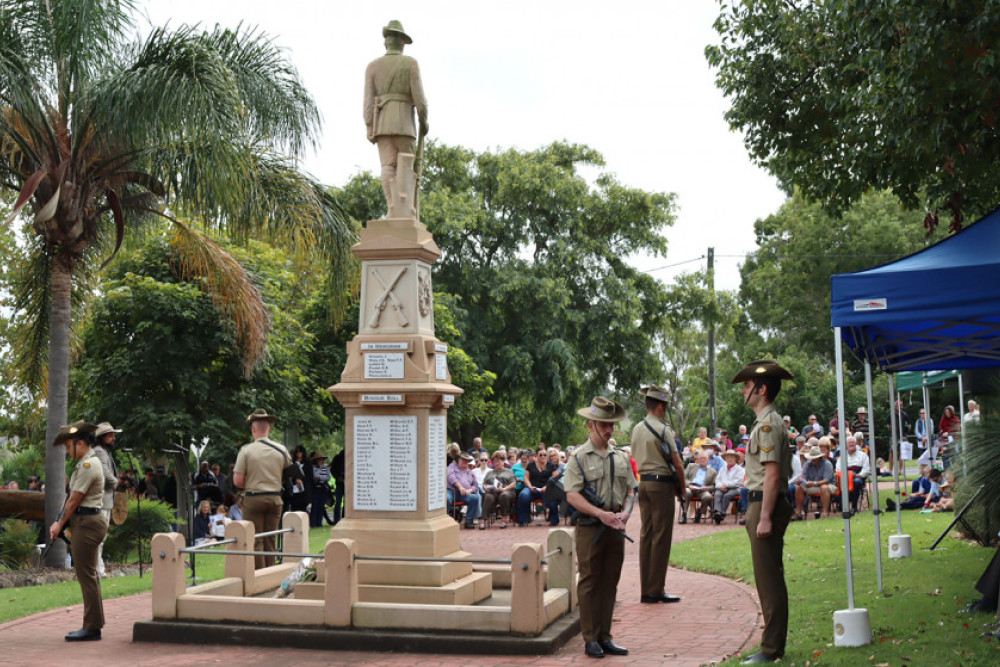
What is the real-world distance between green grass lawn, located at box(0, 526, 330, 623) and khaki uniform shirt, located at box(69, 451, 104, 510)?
7.28ft

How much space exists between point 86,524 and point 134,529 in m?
7.76

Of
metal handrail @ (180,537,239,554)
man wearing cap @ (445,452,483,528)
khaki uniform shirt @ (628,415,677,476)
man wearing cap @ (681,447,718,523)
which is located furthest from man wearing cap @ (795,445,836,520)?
metal handrail @ (180,537,239,554)

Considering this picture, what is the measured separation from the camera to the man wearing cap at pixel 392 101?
36.7 feet

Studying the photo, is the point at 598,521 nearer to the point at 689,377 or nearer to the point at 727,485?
the point at 727,485

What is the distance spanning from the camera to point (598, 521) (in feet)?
28.0

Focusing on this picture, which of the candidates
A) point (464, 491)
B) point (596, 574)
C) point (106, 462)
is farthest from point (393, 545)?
point (464, 491)

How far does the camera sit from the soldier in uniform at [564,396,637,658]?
8500 mm

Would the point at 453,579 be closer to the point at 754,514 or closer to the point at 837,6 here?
the point at 754,514

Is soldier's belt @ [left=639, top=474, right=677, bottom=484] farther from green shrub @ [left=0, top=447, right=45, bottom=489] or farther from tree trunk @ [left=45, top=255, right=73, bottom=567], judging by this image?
green shrub @ [left=0, top=447, right=45, bottom=489]

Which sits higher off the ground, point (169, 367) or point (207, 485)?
point (169, 367)

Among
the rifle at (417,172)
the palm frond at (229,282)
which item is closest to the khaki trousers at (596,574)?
the rifle at (417,172)

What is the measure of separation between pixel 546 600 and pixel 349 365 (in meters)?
3.15

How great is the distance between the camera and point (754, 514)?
25.8 feet

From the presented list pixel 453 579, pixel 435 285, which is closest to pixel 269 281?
pixel 435 285
